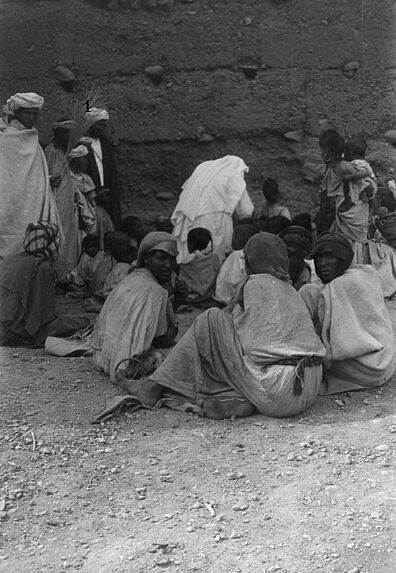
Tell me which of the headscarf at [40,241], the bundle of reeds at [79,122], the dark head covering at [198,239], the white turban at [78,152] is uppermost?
the bundle of reeds at [79,122]

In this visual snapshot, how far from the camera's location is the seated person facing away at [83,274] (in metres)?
8.08

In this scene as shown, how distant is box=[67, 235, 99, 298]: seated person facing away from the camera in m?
8.08

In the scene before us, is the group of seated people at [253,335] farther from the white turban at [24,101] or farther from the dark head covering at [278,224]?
the dark head covering at [278,224]

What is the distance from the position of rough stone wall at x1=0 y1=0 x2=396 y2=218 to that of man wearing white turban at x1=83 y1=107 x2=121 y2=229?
1.29 meters

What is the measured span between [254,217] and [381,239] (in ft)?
3.78

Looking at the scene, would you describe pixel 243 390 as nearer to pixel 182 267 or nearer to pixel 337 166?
pixel 182 267

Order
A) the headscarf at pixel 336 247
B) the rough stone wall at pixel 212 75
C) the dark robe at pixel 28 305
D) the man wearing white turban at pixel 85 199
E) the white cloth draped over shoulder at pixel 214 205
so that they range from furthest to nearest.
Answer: the rough stone wall at pixel 212 75 < the white cloth draped over shoulder at pixel 214 205 < the man wearing white turban at pixel 85 199 < the dark robe at pixel 28 305 < the headscarf at pixel 336 247

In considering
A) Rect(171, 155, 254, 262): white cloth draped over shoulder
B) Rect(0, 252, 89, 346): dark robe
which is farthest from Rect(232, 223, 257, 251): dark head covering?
Rect(0, 252, 89, 346): dark robe

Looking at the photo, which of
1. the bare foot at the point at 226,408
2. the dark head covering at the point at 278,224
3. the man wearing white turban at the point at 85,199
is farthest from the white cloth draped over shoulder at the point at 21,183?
the bare foot at the point at 226,408

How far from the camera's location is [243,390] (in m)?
5.01

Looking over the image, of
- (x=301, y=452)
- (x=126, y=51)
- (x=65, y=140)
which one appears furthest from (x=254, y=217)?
(x=301, y=452)

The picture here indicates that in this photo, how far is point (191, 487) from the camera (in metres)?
4.25

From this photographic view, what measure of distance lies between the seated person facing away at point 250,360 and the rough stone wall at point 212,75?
17.3 feet

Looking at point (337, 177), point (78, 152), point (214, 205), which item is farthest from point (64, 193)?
point (337, 177)
